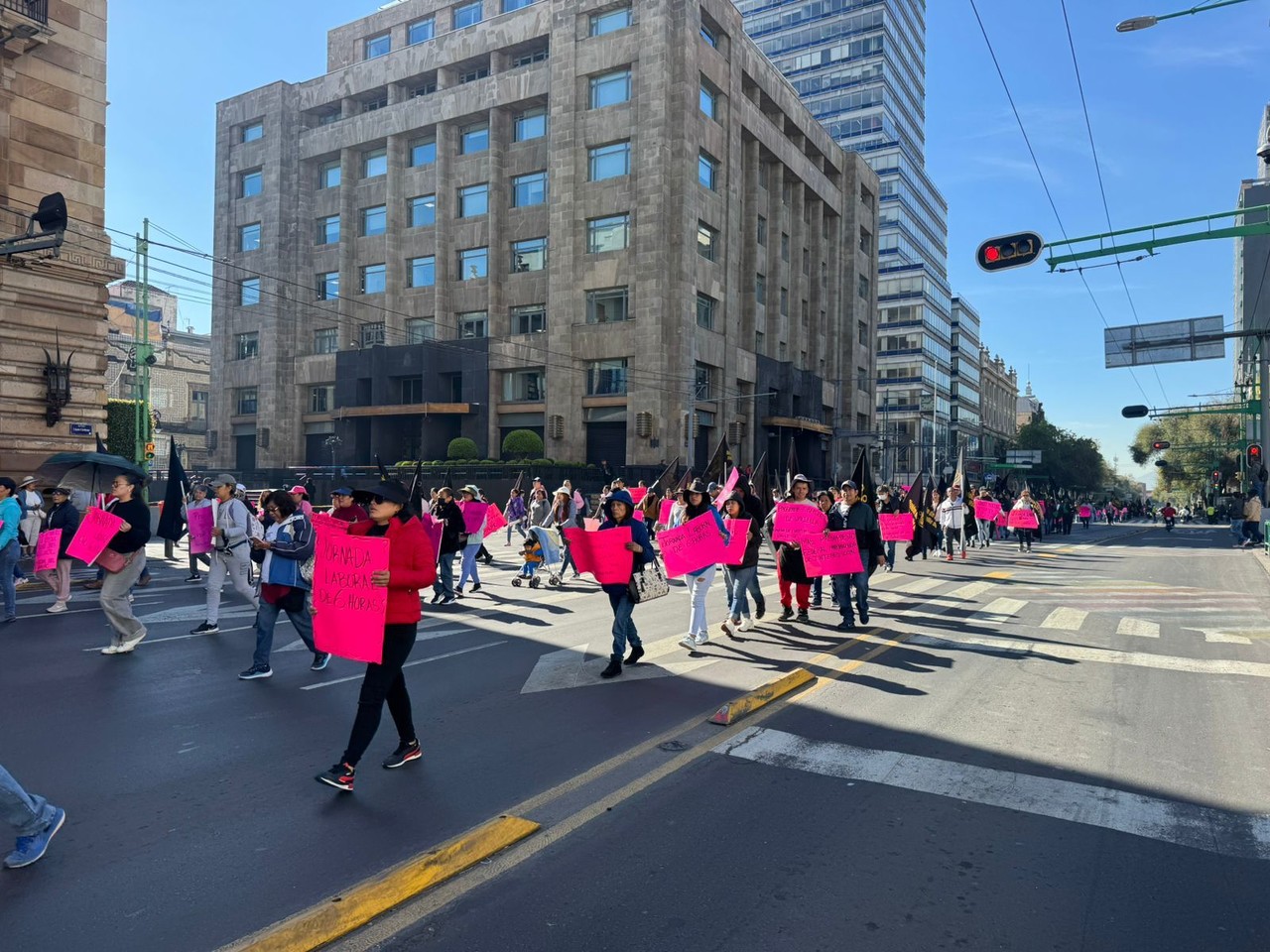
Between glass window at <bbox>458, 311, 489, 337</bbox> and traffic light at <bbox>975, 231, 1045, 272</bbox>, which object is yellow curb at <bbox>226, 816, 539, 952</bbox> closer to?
traffic light at <bbox>975, 231, 1045, 272</bbox>

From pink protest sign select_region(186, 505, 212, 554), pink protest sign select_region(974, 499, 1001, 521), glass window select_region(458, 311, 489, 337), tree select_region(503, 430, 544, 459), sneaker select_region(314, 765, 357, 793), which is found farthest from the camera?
glass window select_region(458, 311, 489, 337)

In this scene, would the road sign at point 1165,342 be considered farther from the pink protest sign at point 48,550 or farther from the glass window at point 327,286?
the glass window at point 327,286

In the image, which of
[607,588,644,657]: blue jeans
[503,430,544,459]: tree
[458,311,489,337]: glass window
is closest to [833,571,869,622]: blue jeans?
[607,588,644,657]: blue jeans

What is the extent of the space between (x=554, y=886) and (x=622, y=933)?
1.64ft

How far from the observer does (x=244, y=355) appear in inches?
2218

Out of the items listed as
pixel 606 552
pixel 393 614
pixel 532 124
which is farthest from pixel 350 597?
pixel 532 124

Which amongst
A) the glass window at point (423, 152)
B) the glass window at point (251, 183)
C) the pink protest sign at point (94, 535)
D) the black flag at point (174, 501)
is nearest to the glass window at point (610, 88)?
the glass window at point (423, 152)

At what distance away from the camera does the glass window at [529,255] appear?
149 ft

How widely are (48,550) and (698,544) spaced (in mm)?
9488

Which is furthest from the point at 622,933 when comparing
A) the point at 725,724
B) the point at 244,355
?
the point at 244,355

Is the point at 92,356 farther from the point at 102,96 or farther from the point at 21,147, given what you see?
the point at 102,96

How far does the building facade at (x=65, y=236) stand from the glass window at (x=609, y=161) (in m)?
25.8

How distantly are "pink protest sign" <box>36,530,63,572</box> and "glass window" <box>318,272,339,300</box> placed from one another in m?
43.6

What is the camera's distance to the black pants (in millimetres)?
5145
